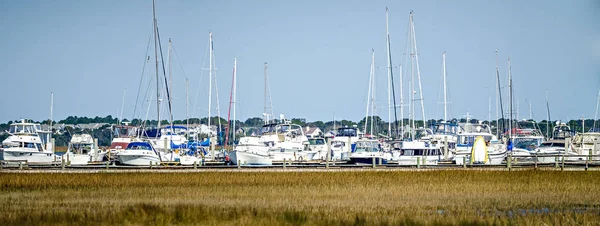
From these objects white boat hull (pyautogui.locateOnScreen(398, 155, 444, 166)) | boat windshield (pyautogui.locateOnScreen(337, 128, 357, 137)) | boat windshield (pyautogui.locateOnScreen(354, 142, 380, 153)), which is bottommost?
white boat hull (pyautogui.locateOnScreen(398, 155, 444, 166))

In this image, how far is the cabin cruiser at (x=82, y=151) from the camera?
241ft

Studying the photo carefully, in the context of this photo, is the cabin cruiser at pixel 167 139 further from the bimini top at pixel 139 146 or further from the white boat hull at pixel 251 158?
the white boat hull at pixel 251 158

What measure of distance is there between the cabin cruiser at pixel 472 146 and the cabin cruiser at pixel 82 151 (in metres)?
31.4

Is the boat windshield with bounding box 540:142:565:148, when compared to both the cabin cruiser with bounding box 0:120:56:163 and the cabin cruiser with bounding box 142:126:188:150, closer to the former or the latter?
the cabin cruiser with bounding box 142:126:188:150

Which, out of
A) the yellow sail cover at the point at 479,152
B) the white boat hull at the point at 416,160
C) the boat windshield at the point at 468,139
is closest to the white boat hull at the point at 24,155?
the white boat hull at the point at 416,160

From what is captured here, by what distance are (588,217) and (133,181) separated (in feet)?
90.8

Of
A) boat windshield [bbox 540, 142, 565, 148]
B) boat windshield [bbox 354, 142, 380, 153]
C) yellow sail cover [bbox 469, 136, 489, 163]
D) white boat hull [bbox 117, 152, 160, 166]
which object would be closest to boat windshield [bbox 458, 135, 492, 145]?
boat windshield [bbox 540, 142, 565, 148]

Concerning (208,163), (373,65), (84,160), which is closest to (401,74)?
(373,65)

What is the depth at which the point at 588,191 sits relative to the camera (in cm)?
3997

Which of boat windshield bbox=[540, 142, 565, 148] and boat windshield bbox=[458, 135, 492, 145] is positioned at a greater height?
boat windshield bbox=[458, 135, 492, 145]

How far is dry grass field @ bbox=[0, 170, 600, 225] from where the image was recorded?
2791 cm

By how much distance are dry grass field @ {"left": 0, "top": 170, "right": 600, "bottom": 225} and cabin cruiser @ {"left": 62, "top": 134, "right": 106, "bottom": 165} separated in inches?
901

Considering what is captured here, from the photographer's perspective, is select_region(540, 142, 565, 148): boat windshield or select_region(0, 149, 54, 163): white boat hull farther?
select_region(540, 142, 565, 148): boat windshield

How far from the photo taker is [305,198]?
3762 centimetres
